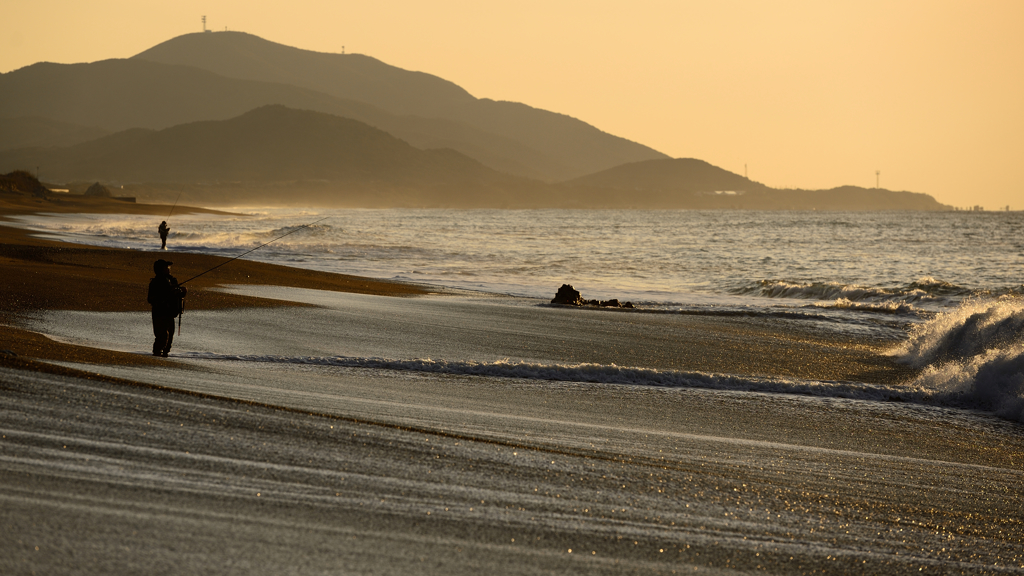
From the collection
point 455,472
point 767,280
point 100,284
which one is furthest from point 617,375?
point 767,280

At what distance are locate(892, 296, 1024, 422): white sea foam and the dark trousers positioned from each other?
7.89 metres

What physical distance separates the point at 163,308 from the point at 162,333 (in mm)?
238

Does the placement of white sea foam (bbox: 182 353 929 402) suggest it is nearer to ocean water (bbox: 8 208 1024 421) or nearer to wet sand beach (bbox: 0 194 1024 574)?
ocean water (bbox: 8 208 1024 421)

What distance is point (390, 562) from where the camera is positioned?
317 cm

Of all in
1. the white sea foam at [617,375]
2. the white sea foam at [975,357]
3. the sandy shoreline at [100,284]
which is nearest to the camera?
the sandy shoreline at [100,284]

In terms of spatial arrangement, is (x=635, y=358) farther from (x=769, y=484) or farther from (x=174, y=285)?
(x=769, y=484)

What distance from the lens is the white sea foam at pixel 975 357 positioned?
9141 mm

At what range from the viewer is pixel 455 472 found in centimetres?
446

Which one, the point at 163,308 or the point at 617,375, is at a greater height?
the point at 163,308

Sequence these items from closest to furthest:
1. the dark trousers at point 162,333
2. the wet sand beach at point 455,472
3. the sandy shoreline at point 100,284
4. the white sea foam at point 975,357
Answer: the wet sand beach at point 455,472
the sandy shoreline at point 100,284
the dark trousers at point 162,333
the white sea foam at point 975,357

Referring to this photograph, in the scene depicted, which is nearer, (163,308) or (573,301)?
(163,308)

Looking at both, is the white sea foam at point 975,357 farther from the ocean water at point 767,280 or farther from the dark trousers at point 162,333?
the dark trousers at point 162,333

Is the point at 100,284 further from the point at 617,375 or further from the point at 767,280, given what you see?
the point at 767,280

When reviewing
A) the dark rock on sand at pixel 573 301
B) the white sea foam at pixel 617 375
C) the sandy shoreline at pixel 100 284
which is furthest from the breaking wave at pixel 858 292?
the white sea foam at pixel 617 375
